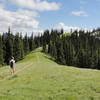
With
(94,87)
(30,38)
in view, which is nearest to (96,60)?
(30,38)

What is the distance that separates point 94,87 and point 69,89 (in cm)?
293

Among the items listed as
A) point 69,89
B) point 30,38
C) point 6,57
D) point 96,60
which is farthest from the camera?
point 30,38

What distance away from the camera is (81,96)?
45.5 feet

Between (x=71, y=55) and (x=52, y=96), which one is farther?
(x=71, y=55)

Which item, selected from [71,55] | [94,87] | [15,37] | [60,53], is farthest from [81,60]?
[94,87]

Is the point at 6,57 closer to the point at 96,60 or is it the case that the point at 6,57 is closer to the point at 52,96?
the point at 96,60

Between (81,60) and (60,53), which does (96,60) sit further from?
(60,53)

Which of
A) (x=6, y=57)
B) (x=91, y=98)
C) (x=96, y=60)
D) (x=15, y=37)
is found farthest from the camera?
(x=96, y=60)

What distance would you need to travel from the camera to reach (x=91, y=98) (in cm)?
1338

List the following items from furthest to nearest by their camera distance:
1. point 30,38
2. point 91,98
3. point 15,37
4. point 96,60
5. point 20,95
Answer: point 30,38
point 96,60
point 15,37
point 20,95
point 91,98

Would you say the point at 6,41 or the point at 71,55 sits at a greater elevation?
the point at 6,41

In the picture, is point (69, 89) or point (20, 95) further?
point (69, 89)

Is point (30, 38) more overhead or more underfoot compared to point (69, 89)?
more overhead

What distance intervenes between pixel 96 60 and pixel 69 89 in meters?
104
